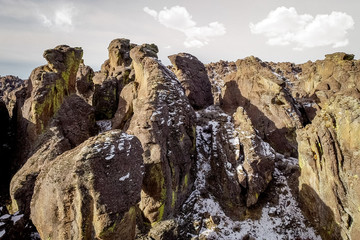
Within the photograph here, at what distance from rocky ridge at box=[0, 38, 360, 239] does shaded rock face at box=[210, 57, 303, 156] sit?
99mm

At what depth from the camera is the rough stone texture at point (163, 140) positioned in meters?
10.3

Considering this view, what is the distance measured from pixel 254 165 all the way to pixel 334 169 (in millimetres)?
4261

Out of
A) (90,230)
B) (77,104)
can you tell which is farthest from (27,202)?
(77,104)

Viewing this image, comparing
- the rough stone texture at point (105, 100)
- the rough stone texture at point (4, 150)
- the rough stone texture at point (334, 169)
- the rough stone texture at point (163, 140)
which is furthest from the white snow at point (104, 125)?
the rough stone texture at point (334, 169)

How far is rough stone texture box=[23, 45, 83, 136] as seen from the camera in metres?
14.5

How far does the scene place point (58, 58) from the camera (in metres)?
17.0

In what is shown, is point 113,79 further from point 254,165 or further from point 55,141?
point 254,165

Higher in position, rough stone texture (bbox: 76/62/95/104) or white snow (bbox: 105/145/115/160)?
rough stone texture (bbox: 76/62/95/104)

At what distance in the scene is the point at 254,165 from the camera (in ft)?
41.7

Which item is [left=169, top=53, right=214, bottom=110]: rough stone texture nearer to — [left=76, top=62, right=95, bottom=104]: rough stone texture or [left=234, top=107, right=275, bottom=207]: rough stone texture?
[left=234, top=107, right=275, bottom=207]: rough stone texture

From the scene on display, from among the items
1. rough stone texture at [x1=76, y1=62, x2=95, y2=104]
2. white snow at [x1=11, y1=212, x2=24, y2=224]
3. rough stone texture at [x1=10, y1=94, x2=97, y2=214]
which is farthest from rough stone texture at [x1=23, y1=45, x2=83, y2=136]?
rough stone texture at [x1=76, y1=62, x2=95, y2=104]

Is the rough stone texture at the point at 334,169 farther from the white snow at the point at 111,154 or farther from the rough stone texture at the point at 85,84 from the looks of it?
the rough stone texture at the point at 85,84

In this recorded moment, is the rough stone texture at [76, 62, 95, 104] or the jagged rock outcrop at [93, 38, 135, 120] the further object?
the rough stone texture at [76, 62, 95, 104]

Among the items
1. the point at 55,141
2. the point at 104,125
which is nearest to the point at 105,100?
the point at 104,125
